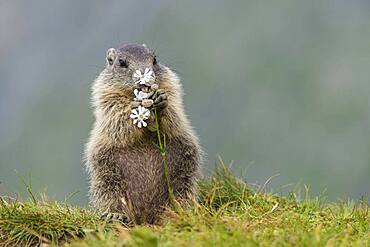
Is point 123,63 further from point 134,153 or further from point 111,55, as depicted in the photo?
point 134,153

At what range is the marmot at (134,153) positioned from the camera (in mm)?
7055

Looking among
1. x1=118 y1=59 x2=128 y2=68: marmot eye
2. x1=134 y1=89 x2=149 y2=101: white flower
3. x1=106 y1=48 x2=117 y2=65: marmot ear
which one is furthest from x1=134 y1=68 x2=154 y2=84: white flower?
x1=106 y1=48 x2=117 y2=65: marmot ear

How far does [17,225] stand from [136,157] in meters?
1.40

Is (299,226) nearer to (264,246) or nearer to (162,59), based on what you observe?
(264,246)

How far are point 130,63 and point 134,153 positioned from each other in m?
0.96

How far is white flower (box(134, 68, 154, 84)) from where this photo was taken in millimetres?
6977

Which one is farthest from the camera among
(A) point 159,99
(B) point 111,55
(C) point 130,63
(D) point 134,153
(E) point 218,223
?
(B) point 111,55

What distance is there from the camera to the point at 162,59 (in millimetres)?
8141

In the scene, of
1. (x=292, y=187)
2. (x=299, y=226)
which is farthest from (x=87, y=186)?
(x=299, y=226)

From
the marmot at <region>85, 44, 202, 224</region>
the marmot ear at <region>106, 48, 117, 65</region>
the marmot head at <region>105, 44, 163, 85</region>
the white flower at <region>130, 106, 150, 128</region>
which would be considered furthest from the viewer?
the marmot ear at <region>106, 48, 117, 65</region>

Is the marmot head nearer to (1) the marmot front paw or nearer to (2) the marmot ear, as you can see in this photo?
(2) the marmot ear

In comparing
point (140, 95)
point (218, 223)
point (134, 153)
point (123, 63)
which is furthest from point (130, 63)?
point (218, 223)

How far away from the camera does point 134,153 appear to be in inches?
283

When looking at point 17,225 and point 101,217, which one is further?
point 101,217
